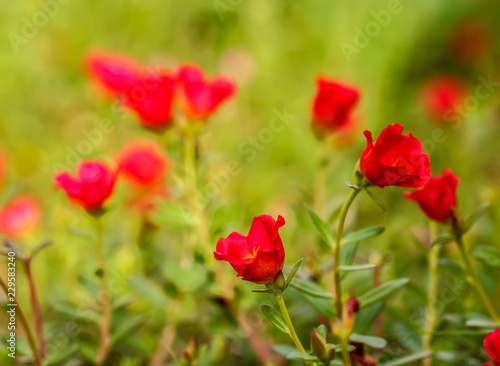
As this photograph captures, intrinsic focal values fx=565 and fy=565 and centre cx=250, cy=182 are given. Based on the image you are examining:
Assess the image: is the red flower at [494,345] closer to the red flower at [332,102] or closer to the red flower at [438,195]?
the red flower at [438,195]

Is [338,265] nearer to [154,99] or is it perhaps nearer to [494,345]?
[494,345]

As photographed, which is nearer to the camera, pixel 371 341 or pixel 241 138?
pixel 371 341

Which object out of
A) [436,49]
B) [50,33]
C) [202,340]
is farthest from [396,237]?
[50,33]

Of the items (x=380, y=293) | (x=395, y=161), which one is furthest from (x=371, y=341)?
(x=395, y=161)

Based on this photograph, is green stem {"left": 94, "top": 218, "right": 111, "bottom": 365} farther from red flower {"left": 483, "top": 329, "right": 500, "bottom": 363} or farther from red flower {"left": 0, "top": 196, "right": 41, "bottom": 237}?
red flower {"left": 483, "top": 329, "right": 500, "bottom": 363}

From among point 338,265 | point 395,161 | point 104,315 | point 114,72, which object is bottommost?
point 104,315

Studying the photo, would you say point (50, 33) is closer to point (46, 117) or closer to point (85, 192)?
point (46, 117)
